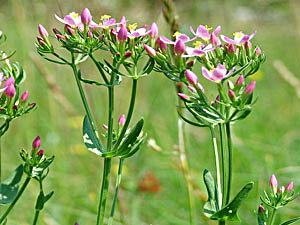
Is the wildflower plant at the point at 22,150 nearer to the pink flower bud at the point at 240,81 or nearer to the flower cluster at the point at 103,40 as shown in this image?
the flower cluster at the point at 103,40

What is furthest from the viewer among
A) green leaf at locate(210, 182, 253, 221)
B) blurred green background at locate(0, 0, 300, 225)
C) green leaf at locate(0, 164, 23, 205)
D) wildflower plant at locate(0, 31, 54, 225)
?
blurred green background at locate(0, 0, 300, 225)

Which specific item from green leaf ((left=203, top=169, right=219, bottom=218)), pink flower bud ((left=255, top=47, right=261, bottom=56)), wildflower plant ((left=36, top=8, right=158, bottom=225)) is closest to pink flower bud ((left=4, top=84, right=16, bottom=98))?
wildflower plant ((left=36, top=8, right=158, bottom=225))

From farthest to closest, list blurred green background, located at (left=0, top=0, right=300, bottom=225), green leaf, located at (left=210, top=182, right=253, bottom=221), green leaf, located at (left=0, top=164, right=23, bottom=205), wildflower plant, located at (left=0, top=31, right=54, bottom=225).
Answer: blurred green background, located at (left=0, top=0, right=300, bottom=225)
green leaf, located at (left=0, top=164, right=23, bottom=205)
wildflower plant, located at (left=0, top=31, right=54, bottom=225)
green leaf, located at (left=210, top=182, right=253, bottom=221)

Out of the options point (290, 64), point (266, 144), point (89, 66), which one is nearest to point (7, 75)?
point (89, 66)

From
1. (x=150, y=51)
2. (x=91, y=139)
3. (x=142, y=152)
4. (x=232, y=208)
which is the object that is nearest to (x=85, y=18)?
(x=150, y=51)

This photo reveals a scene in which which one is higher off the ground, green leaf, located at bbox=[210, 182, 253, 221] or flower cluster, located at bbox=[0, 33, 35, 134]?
flower cluster, located at bbox=[0, 33, 35, 134]

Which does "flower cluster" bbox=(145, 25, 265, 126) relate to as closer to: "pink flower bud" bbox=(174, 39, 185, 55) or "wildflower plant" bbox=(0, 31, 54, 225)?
"pink flower bud" bbox=(174, 39, 185, 55)

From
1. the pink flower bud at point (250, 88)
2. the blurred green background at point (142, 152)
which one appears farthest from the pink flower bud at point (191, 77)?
the blurred green background at point (142, 152)

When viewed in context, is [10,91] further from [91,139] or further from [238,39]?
[238,39]
